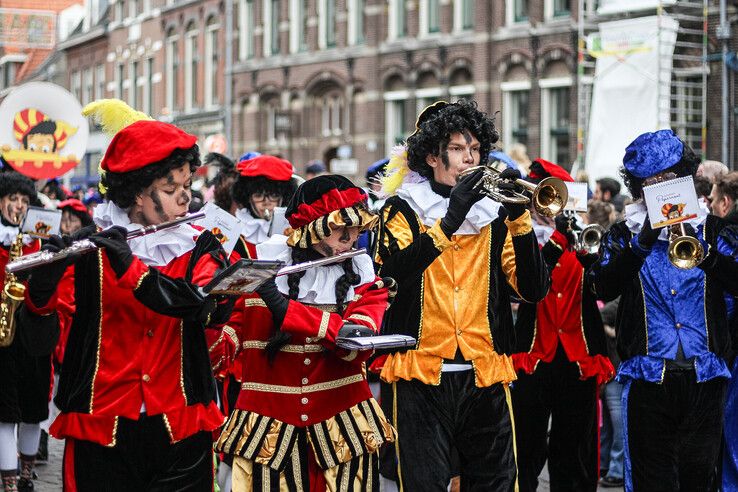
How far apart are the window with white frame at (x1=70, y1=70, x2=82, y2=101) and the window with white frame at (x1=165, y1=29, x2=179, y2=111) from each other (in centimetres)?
1057

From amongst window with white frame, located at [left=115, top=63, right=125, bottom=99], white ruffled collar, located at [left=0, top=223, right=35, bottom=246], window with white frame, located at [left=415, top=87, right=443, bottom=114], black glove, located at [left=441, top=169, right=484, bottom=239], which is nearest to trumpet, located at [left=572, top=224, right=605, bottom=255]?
black glove, located at [left=441, top=169, right=484, bottom=239]

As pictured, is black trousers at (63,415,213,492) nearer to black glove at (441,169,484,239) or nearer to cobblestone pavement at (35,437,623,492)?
black glove at (441,169,484,239)

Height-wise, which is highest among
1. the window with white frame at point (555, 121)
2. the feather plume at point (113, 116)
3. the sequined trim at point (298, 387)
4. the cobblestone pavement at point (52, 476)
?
the window with white frame at point (555, 121)

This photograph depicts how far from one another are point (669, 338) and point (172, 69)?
39.0 metres

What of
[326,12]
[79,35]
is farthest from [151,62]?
[326,12]

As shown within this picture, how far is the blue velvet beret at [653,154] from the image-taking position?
602cm

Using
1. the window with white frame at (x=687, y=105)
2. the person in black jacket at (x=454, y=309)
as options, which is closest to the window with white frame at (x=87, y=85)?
the window with white frame at (x=687, y=105)

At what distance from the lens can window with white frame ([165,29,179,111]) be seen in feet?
142

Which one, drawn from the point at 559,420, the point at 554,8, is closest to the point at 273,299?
the point at 559,420

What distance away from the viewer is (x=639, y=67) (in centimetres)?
2305

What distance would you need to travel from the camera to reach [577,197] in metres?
7.14

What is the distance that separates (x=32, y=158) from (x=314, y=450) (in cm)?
724

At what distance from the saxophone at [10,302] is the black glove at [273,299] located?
2.87ft

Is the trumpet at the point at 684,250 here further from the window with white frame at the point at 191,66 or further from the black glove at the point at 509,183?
the window with white frame at the point at 191,66
